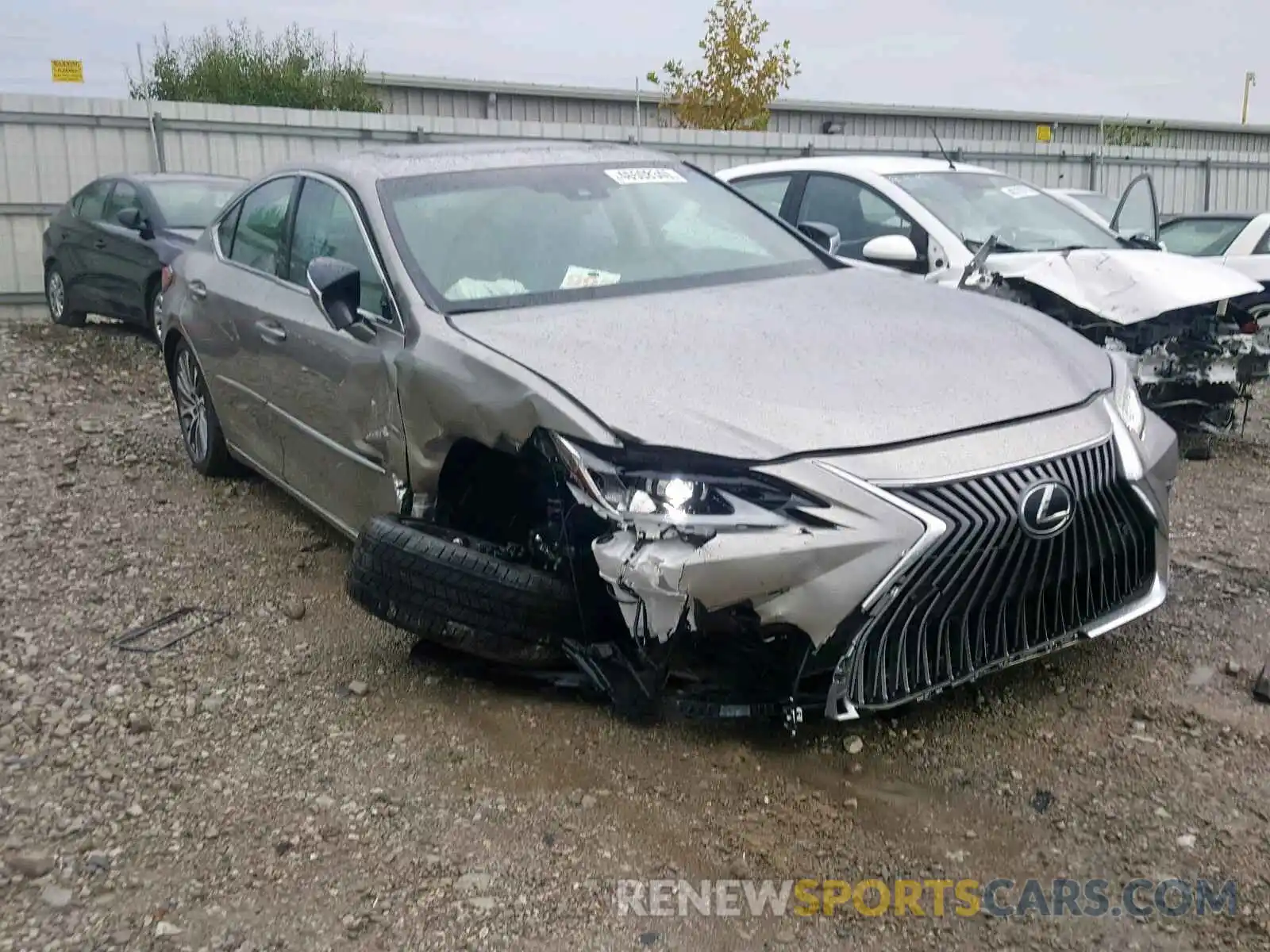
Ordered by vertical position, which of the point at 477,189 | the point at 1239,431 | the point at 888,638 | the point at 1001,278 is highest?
the point at 477,189

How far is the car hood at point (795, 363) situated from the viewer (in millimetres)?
3121

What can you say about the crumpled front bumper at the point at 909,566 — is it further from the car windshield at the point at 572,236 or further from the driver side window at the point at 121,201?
the driver side window at the point at 121,201

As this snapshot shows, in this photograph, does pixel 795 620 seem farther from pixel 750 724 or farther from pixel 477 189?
pixel 477 189

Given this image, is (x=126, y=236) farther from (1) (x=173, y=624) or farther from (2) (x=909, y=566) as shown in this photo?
(2) (x=909, y=566)

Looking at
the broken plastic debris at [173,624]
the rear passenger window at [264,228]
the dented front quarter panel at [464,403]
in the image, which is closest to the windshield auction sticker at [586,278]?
the dented front quarter panel at [464,403]

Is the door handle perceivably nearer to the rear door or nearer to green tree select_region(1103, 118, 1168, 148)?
the rear door

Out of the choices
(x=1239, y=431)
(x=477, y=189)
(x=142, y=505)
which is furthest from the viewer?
(x=1239, y=431)

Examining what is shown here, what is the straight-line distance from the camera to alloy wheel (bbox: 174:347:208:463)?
615 centimetres

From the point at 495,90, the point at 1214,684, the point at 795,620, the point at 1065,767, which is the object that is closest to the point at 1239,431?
the point at 1214,684

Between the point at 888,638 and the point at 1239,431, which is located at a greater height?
the point at 888,638

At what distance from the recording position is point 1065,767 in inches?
126

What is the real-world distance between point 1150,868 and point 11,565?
434cm

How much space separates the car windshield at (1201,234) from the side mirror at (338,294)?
982 centimetres

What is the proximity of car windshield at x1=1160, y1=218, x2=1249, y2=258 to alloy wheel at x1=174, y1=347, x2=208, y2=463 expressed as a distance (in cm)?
927
